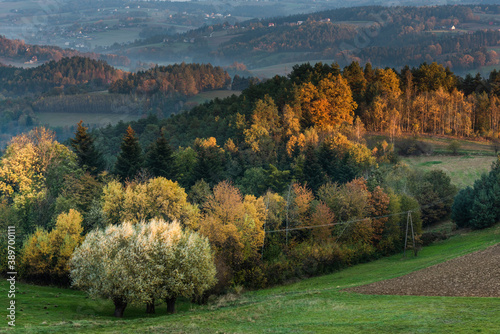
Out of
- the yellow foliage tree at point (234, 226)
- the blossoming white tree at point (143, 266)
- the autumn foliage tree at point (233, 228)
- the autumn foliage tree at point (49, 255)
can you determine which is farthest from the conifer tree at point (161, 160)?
the blossoming white tree at point (143, 266)

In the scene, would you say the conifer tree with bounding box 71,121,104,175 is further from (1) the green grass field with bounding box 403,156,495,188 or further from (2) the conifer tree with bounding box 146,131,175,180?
(1) the green grass field with bounding box 403,156,495,188

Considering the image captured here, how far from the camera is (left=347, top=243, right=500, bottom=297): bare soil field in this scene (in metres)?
32.8

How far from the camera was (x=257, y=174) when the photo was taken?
89875mm

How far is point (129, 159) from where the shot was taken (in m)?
82.9

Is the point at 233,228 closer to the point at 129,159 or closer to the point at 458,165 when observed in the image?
the point at 129,159

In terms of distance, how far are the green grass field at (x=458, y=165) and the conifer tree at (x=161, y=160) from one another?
42.7m

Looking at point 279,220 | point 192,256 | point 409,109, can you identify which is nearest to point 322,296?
point 192,256

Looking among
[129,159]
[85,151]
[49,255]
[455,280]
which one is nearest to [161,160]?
[129,159]

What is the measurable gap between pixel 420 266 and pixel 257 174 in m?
47.8

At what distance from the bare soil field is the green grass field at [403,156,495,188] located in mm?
44151

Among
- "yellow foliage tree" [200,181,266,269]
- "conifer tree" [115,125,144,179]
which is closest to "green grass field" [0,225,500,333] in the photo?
"yellow foliage tree" [200,181,266,269]

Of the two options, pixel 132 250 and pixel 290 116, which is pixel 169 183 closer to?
pixel 132 250

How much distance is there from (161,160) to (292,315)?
5685 centimetres

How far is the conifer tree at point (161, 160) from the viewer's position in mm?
84812
